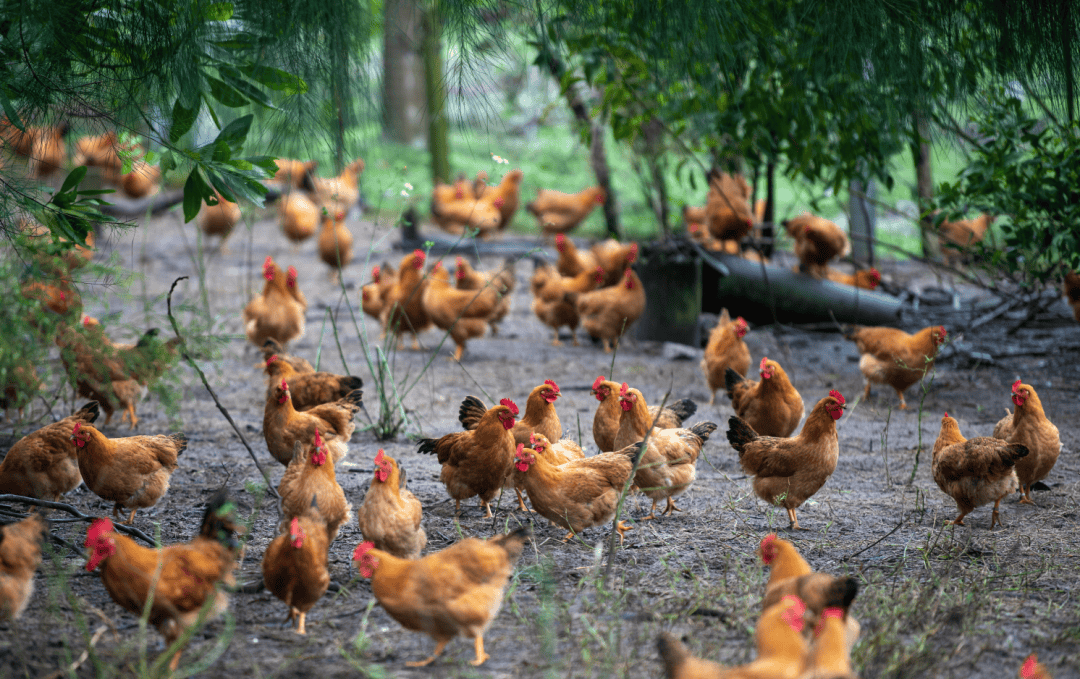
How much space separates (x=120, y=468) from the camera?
4516 millimetres

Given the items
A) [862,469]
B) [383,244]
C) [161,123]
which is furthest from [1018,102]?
[383,244]

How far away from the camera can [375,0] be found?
406 cm

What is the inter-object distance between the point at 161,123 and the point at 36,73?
55cm

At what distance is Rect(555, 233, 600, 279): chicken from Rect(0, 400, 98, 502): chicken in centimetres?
649

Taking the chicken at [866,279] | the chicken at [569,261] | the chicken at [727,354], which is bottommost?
the chicken at [727,354]

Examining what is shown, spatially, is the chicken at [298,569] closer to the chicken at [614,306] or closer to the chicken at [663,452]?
the chicken at [663,452]

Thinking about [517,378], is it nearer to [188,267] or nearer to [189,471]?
[189,471]

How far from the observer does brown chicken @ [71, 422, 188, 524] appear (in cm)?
451

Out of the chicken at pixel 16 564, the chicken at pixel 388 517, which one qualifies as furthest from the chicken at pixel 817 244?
the chicken at pixel 16 564

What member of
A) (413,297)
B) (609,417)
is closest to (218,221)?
(413,297)

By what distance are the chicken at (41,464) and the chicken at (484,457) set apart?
213cm

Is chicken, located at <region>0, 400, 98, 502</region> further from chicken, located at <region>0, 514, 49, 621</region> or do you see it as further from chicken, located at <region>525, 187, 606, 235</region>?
chicken, located at <region>525, 187, 606, 235</region>

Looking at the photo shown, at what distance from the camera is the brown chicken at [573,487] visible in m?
4.39

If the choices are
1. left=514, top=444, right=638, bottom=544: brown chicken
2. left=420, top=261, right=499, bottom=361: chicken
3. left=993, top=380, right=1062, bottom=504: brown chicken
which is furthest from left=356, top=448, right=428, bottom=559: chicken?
left=420, top=261, right=499, bottom=361: chicken
